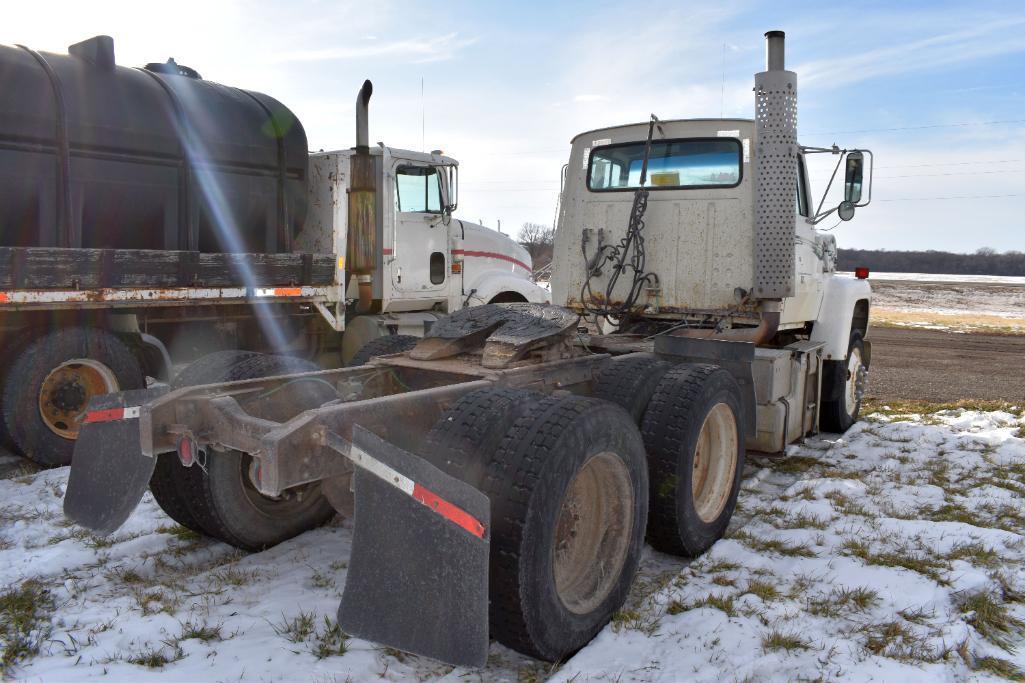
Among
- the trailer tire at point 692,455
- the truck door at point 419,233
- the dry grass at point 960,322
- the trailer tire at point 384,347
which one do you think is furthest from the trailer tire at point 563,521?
the dry grass at point 960,322

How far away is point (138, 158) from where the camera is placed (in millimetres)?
6773

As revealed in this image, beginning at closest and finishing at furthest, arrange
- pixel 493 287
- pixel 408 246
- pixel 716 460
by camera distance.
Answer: pixel 716 460 < pixel 408 246 < pixel 493 287

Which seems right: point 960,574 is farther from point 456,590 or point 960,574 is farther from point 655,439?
point 456,590

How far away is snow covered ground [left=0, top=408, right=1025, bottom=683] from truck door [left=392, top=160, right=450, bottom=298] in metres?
4.80

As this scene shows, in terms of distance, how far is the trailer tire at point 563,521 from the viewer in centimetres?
287

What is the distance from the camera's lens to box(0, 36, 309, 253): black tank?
6.14 metres

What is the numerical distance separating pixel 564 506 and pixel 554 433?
1.45 feet

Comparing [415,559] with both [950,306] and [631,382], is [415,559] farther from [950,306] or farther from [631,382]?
[950,306]

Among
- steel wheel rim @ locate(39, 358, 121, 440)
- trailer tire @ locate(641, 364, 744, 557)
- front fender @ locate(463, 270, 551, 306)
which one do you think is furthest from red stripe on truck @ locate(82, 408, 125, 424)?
front fender @ locate(463, 270, 551, 306)

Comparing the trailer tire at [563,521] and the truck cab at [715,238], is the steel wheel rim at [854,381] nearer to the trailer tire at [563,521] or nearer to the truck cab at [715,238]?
the truck cab at [715,238]

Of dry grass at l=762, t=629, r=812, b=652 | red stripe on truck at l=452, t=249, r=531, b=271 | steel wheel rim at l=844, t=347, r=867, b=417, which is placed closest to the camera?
dry grass at l=762, t=629, r=812, b=652

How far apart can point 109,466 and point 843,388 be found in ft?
20.3

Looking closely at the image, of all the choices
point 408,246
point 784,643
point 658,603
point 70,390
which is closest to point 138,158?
point 70,390

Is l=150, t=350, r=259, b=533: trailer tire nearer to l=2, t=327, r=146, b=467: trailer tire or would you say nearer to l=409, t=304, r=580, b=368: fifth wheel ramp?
l=409, t=304, r=580, b=368: fifth wheel ramp
